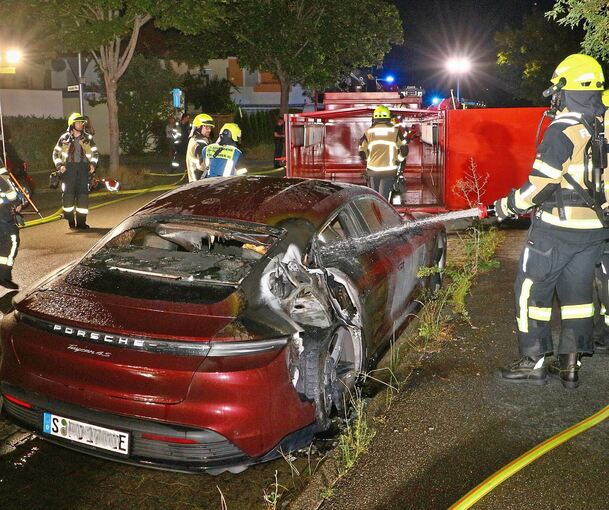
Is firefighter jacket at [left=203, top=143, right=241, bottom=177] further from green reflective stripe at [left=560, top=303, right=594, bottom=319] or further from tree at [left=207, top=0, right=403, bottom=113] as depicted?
tree at [left=207, top=0, right=403, bottom=113]

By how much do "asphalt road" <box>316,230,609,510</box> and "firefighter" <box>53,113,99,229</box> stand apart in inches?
290

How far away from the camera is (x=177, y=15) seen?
16.5m

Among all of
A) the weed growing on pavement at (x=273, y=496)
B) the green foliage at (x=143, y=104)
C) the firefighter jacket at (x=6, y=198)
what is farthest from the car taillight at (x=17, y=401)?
the green foliage at (x=143, y=104)

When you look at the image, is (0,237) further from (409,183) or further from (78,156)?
(409,183)

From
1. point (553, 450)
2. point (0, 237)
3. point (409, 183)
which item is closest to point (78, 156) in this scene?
point (0, 237)

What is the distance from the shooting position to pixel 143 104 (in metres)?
27.3

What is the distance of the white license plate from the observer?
3.46 meters

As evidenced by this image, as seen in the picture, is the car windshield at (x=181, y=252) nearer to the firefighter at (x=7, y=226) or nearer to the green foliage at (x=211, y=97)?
the firefighter at (x=7, y=226)

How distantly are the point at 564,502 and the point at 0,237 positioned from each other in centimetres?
575

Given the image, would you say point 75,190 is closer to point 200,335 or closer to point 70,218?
point 70,218

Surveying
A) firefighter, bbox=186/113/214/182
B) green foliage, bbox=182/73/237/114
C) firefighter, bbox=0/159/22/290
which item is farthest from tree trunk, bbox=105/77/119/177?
green foliage, bbox=182/73/237/114

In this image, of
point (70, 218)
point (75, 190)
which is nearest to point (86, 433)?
point (75, 190)

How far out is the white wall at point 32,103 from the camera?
28.0 m

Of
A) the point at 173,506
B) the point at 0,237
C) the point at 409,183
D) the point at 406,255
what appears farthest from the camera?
the point at 409,183
